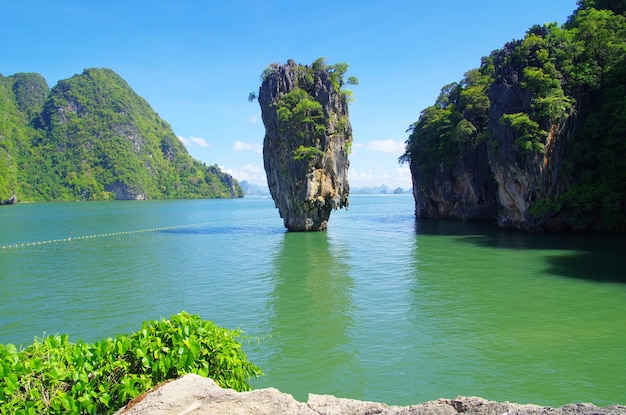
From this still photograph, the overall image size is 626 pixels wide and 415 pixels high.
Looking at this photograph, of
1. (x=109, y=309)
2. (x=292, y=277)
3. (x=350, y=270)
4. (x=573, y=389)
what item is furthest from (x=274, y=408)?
(x=350, y=270)

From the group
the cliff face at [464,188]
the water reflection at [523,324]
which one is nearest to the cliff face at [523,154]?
the cliff face at [464,188]

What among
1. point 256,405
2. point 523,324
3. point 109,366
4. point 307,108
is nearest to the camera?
point 256,405

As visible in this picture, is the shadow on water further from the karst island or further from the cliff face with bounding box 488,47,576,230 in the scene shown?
the karst island

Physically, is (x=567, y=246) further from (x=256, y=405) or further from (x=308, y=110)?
(x=256, y=405)

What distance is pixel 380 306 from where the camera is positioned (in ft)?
50.1

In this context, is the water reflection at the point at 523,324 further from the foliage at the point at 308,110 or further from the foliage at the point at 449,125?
the foliage at the point at 449,125

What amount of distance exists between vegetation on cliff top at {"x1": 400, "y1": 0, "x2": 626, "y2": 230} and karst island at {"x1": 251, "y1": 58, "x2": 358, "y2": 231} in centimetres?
1250

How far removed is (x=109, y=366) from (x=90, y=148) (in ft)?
548

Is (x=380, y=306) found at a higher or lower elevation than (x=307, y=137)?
lower

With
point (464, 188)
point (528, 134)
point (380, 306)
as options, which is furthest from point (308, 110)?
point (380, 306)

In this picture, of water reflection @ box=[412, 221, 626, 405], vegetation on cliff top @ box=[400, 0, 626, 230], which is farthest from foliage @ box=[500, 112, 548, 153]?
water reflection @ box=[412, 221, 626, 405]

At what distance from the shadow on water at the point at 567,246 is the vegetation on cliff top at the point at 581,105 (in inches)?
98.8

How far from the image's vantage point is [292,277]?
20.8m

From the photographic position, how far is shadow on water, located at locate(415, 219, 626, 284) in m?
19.9
